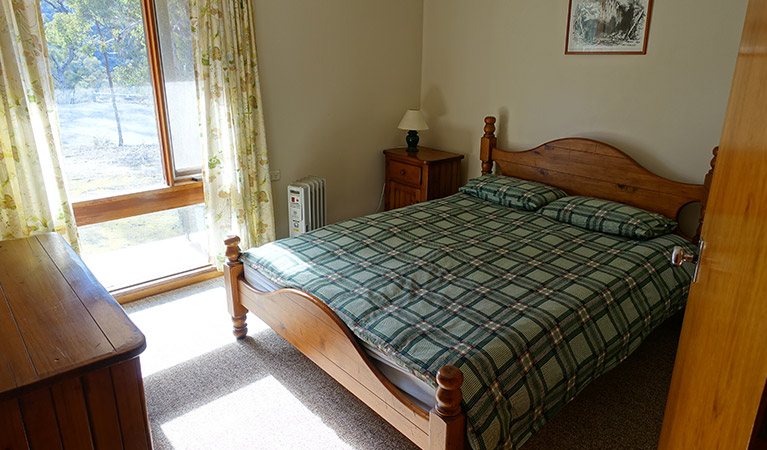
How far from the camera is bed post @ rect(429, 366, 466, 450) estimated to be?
158cm

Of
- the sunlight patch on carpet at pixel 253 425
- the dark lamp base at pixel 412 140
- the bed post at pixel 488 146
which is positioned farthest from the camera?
the dark lamp base at pixel 412 140

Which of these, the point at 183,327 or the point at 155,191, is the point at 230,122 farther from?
the point at 183,327

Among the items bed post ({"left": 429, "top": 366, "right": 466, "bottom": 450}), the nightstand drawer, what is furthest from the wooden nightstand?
bed post ({"left": 429, "top": 366, "right": 466, "bottom": 450})

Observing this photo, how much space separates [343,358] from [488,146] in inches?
94.5

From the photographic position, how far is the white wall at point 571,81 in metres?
2.93

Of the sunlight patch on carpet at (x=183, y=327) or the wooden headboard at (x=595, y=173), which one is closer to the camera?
the sunlight patch on carpet at (x=183, y=327)

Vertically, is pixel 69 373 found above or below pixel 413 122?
below

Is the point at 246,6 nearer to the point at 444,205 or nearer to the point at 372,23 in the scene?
the point at 372,23

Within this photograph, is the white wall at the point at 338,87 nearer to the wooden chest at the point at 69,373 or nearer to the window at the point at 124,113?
the window at the point at 124,113

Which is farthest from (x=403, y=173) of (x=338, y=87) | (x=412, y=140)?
(x=338, y=87)

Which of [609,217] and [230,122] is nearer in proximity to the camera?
[609,217]

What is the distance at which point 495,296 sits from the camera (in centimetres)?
219

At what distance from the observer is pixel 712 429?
0.97 metres

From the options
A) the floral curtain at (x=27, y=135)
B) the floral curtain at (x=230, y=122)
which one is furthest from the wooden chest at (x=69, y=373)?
the floral curtain at (x=230, y=122)
